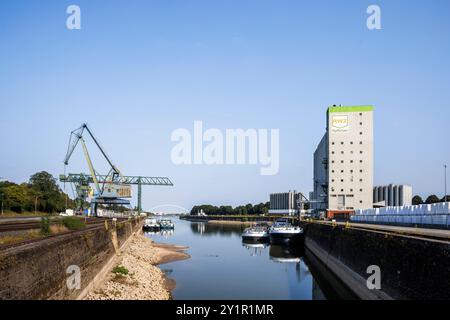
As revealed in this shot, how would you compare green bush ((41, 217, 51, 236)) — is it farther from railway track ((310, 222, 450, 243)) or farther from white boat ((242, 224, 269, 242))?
white boat ((242, 224, 269, 242))

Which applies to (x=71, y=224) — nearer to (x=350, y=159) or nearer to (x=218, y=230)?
(x=350, y=159)

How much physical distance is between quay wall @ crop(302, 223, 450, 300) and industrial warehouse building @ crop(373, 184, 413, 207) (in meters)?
114

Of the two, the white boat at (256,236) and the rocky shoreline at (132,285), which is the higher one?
the rocky shoreline at (132,285)

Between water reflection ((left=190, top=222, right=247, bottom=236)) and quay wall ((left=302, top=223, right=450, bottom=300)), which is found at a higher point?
quay wall ((left=302, top=223, right=450, bottom=300))

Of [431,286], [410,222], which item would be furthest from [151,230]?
[431,286]

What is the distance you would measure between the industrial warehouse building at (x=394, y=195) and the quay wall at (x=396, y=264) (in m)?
114

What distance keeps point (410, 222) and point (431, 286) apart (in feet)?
101

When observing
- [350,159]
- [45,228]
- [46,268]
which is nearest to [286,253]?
[45,228]

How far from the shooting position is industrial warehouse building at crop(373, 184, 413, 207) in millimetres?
146375

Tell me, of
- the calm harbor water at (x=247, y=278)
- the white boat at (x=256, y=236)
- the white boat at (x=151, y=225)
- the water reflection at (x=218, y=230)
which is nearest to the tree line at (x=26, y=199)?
the white boat at (x=151, y=225)

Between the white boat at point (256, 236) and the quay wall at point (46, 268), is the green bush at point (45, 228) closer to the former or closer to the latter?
the quay wall at point (46, 268)

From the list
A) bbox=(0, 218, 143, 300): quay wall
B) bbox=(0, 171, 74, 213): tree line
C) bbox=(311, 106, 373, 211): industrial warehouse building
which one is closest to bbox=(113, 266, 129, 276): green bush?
bbox=(0, 218, 143, 300): quay wall

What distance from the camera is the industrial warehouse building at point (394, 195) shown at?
14638 cm
